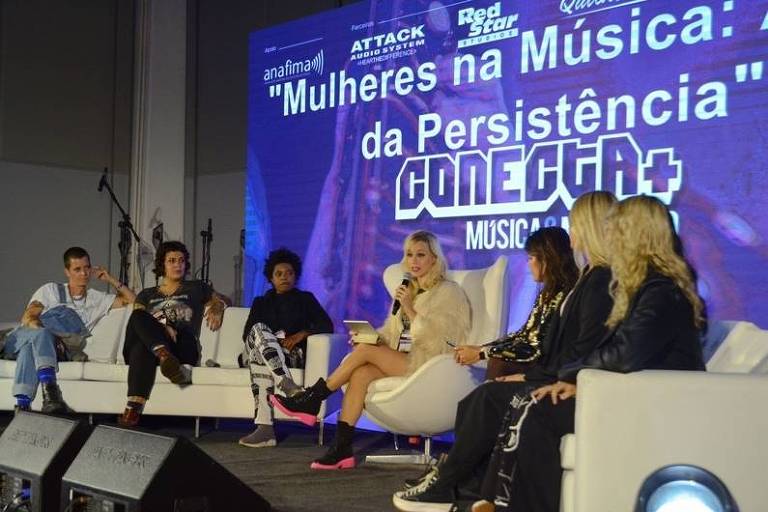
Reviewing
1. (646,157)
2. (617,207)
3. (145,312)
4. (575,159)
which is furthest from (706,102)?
(145,312)

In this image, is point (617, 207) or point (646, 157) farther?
point (646, 157)

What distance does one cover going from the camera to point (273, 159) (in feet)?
21.5

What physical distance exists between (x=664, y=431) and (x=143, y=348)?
3193 millimetres

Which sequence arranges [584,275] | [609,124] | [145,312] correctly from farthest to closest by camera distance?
[145,312]
[609,124]
[584,275]

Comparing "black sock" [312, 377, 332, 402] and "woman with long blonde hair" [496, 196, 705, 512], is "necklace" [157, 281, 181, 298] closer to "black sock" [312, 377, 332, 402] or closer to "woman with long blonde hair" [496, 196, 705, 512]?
"black sock" [312, 377, 332, 402]

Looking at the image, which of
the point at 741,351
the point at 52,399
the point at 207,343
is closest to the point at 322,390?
the point at 207,343

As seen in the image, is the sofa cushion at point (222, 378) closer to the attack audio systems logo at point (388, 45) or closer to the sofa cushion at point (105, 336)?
the sofa cushion at point (105, 336)

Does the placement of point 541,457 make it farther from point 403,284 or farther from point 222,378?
point 222,378

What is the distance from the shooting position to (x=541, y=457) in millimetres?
2805

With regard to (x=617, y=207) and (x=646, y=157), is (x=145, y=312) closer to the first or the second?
(x=646, y=157)

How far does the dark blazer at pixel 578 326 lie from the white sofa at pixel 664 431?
16.4 inches

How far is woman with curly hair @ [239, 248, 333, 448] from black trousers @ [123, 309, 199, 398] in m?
0.41

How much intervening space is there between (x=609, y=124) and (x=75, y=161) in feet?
16.3

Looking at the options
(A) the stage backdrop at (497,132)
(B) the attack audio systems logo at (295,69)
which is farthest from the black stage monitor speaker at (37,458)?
(B) the attack audio systems logo at (295,69)
